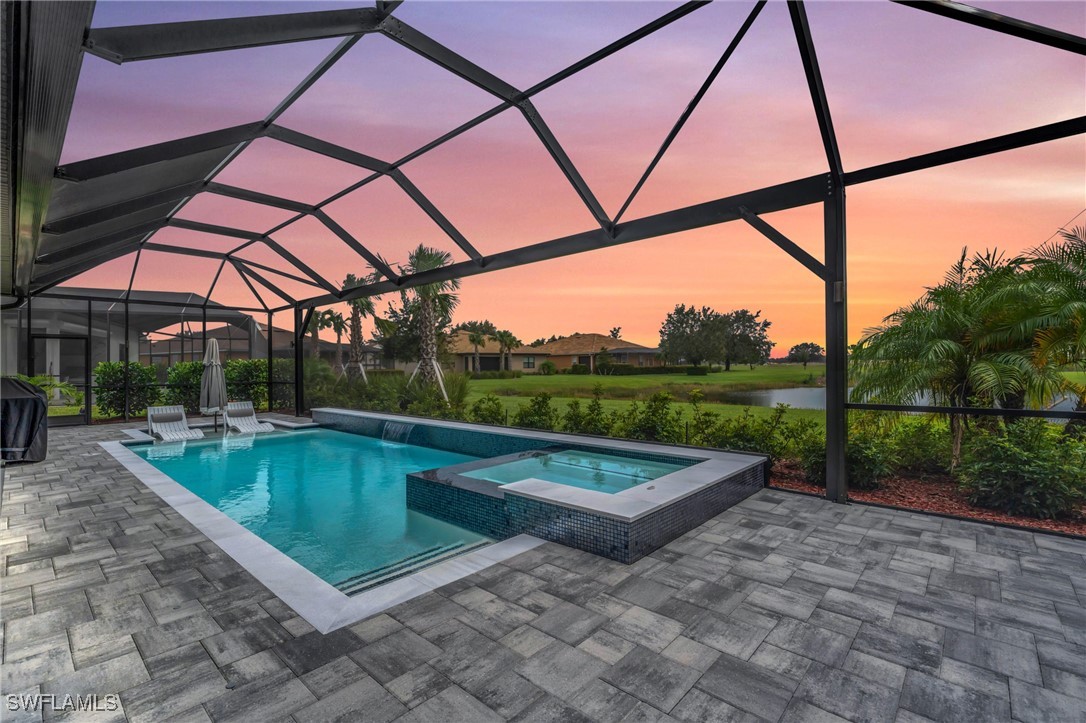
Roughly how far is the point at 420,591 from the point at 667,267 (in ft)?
71.1

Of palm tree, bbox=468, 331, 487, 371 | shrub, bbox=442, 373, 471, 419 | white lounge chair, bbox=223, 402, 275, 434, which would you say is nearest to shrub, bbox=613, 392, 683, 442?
shrub, bbox=442, 373, 471, 419

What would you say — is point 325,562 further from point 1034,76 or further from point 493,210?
point 1034,76

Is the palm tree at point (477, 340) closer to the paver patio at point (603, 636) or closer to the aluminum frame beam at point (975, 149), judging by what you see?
the aluminum frame beam at point (975, 149)

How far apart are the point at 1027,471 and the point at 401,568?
5.54 meters

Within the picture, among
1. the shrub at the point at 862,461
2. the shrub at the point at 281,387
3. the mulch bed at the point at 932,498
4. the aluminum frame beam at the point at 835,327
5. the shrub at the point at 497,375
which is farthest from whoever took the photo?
the shrub at the point at 497,375

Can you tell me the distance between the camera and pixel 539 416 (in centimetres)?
984

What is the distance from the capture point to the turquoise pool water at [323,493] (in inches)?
187

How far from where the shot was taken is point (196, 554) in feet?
12.6

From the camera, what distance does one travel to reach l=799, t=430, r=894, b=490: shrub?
5.48 meters

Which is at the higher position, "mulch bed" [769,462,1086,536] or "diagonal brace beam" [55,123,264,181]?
"diagonal brace beam" [55,123,264,181]

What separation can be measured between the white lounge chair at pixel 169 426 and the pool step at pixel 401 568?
326 inches

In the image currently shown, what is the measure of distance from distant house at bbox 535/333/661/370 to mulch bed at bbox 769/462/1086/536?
97.2 feet

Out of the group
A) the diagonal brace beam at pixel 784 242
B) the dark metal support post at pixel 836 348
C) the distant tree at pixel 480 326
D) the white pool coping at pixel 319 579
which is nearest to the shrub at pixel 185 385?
the white pool coping at pixel 319 579

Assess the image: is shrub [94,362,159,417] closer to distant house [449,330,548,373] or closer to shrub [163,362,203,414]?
shrub [163,362,203,414]
